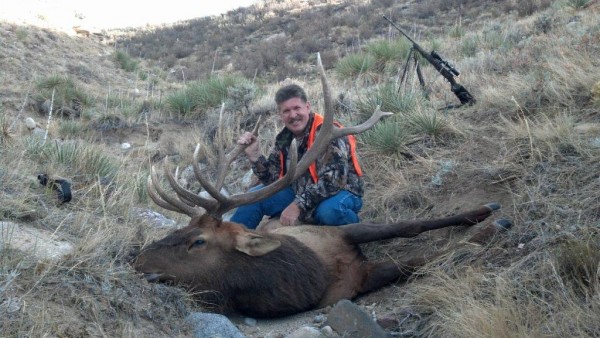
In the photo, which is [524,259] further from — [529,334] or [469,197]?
[469,197]

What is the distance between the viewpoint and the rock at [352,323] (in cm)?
393

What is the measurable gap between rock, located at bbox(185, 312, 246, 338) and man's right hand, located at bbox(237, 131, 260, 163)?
208 centimetres

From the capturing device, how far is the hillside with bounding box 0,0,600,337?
12.2ft

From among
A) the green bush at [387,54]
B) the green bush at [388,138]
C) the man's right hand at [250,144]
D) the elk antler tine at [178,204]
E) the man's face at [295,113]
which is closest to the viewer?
the elk antler tine at [178,204]

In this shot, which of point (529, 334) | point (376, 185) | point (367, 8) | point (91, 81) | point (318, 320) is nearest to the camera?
point (529, 334)

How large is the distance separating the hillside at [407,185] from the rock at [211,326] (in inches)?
3.1

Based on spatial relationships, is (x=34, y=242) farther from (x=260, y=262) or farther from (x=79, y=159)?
(x=79, y=159)

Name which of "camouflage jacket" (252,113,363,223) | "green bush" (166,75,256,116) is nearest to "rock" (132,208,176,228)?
"camouflage jacket" (252,113,363,223)

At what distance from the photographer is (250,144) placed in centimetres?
623

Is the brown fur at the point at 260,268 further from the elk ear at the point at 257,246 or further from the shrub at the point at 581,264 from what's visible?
the shrub at the point at 581,264

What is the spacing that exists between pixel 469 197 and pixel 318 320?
196 centimetres

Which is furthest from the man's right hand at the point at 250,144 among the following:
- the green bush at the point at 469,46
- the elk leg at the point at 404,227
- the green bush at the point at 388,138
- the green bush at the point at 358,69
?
the green bush at the point at 469,46

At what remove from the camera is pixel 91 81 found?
17.9 metres

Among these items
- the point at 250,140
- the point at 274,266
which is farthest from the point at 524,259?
the point at 250,140
